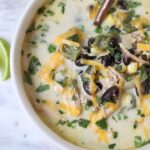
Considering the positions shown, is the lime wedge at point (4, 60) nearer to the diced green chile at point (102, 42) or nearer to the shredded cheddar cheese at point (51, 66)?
the shredded cheddar cheese at point (51, 66)

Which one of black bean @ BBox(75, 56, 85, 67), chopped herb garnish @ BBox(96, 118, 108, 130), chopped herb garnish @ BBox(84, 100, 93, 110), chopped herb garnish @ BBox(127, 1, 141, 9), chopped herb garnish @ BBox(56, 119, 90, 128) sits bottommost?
chopped herb garnish @ BBox(96, 118, 108, 130)

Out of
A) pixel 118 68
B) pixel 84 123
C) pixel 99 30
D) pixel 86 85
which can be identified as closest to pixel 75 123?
pixel 84 123

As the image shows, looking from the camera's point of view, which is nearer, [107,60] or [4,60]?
[107,60]

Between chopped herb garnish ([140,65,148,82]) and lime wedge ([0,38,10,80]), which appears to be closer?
chopped herb garnish ([140,65,148,82])

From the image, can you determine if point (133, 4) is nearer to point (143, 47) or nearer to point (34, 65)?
point (143, 47)

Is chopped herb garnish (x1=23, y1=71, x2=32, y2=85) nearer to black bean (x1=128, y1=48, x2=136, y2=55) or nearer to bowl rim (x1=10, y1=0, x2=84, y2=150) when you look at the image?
bowl rim (x1=10, y1=0, x2=84, y2=150)

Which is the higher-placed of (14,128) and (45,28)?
(45,28)

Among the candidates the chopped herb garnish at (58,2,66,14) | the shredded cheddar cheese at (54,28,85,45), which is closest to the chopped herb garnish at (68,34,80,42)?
the shredded cheddar cheese at (54,28,85,45)

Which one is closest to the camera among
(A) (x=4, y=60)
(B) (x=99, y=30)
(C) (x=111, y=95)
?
(C) (x=111, y=95)
